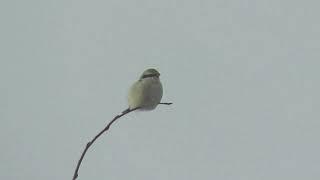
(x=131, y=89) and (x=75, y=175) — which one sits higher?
(x=131, y=89)

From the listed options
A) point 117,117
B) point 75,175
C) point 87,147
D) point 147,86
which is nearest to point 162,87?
point 147,86

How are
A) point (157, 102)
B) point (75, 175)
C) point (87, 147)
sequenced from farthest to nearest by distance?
point (157, 102) → point (87, 147) → point (75, 175)

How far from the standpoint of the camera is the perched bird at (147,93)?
318 cm

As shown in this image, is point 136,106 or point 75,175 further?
point 136,106

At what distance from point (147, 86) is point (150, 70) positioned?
4.1 inches

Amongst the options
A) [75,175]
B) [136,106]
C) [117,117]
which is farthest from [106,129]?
[136,106]

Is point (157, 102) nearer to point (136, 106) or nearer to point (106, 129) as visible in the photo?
point (136, 106)

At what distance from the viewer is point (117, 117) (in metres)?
2.64

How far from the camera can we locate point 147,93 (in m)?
3.20

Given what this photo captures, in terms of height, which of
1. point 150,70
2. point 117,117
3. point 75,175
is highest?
point 150,70

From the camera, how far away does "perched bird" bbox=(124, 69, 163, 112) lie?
3.18 metres

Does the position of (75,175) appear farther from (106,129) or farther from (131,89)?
(131,89)

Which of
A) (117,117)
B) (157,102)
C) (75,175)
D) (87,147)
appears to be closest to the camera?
(75,175)

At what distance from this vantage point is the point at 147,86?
3213 millimetres
